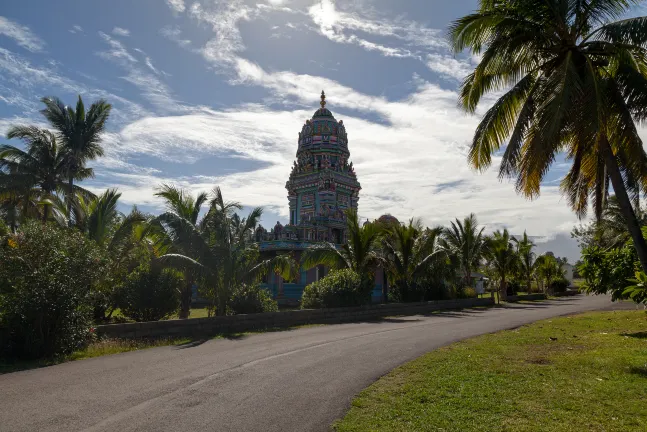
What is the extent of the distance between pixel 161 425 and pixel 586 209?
13.4 meters

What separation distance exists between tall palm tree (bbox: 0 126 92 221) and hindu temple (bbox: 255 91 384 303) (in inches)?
593

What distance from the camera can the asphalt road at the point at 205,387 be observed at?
5.55 metres

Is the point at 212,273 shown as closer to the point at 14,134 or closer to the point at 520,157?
the point at 520,157

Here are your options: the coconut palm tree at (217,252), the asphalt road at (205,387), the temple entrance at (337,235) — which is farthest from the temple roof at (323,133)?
the asphalt road at (205,387)

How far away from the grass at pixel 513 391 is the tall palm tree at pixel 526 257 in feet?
111

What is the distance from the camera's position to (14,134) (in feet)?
83.3

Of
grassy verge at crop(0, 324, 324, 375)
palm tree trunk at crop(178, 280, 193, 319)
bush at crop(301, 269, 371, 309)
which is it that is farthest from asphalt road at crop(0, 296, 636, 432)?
bush at crop(301, 269, 371, 309)

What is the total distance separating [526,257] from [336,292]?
32282 millimetres

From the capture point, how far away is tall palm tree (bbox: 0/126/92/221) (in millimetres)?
25234

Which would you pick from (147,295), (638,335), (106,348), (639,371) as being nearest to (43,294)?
(106,348)

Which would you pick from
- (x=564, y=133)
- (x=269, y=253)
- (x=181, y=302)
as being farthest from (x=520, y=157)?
(x=269, y=253)

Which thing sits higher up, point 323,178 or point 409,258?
point 323,178

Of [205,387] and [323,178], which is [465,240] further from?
[205,387]

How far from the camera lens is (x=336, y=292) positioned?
2094cm
